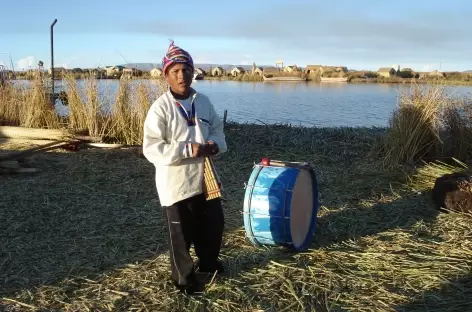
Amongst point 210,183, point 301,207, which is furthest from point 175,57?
point 301,207

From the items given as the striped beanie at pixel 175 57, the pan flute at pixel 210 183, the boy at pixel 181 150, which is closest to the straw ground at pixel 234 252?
the boy at pixel 181 150

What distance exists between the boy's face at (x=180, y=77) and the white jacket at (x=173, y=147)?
0.25 ft

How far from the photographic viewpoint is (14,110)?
34.0ft

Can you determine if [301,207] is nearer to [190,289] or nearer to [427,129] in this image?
[190,289]

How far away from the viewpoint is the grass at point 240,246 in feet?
11.0

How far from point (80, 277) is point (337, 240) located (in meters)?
2.19

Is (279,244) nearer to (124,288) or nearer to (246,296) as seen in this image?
(246,296)

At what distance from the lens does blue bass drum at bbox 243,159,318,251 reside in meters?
3.97

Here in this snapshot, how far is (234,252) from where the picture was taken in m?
4.14

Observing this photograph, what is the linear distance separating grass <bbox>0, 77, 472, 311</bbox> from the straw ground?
0.01m

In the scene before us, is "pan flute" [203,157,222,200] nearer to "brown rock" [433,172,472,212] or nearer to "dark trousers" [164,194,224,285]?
"dark trousers" [164,194,224,285]

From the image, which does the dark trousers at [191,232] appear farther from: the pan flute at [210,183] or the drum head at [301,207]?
the drum head at [301,207]

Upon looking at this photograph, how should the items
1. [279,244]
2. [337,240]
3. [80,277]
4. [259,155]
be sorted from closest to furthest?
1. [80,277]
2. [279,244]
3. [337,240]
4. [259,155]

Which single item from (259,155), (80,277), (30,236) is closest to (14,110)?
(259,155)
